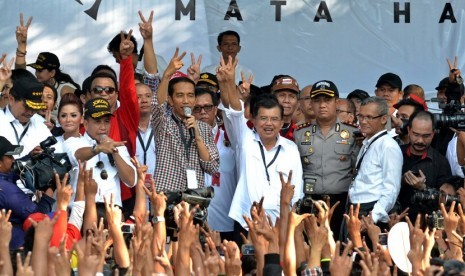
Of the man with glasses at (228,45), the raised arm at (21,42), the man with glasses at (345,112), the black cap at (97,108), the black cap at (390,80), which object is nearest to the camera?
the black cap at (97,108)

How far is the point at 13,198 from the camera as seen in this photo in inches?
330

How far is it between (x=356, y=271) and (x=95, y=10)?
18.2ft

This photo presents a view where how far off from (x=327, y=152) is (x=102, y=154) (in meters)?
1.76

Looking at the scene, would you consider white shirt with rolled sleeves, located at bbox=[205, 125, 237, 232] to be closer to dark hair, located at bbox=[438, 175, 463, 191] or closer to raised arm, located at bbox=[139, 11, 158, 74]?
raised arm, located at bbox=[139, 11, 158, 74]

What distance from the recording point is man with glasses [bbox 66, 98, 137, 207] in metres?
9.14

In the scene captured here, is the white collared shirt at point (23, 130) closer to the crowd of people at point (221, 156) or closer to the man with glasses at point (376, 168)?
the crowd of people at point (221, 156)

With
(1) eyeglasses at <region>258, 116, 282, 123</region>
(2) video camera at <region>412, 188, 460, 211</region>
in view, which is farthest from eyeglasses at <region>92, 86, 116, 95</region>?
(2) video camera at <region>412, 188, 460, 211</region>

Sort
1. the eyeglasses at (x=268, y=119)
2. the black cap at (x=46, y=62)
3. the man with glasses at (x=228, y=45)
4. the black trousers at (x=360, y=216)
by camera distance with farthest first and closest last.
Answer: the man with glasses at (x=228, y=45) < the black cap at (x=46, y=62) < the eyeglasses at (x=268, y=119) < the black trousers at (x=360, y=216)

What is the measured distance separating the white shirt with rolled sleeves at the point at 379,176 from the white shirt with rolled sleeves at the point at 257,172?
456mm

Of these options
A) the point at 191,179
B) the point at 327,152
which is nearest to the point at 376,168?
the point at 327,152

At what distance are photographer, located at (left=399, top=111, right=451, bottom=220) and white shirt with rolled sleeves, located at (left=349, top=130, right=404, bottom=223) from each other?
0.47 feet

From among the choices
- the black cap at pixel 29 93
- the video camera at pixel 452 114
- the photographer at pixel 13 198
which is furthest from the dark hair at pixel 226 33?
the photographer at pixel 13 198

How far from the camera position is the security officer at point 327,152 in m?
10.0

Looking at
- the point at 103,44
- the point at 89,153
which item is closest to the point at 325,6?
the point at 103,44
